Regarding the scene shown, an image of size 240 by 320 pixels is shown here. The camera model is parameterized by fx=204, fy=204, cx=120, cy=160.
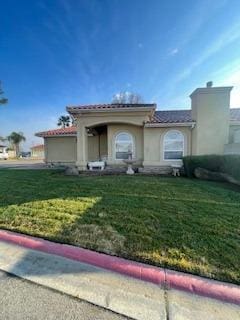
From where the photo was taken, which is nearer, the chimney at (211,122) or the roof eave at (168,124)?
the roof eave at (168,124)

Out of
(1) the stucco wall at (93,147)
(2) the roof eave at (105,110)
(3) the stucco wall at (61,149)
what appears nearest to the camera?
(2) the roof eave at (105,110)

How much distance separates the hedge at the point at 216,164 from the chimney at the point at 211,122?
2113 millimetres

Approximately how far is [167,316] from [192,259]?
4.08 ft

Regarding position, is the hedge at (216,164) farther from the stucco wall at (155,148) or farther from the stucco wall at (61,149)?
the stucco wall at (61,149)

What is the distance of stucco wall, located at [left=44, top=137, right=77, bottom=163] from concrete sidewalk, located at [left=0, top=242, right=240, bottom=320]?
1448 cm

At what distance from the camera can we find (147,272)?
304cm

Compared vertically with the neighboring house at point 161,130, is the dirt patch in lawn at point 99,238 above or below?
below

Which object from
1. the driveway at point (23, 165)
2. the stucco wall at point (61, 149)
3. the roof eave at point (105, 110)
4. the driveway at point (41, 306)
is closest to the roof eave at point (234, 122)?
the roof eave at point (105, 110)

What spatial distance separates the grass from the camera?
345 centimetres

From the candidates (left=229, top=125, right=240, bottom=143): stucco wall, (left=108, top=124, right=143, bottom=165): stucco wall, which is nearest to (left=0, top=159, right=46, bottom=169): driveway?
(left=108, top=124, right=143, bottom=165): stucco wall

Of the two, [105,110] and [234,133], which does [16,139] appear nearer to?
[105,110]

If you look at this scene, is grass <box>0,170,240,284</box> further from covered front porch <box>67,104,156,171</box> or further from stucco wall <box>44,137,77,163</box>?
stucco wall <box>44,137,77,163</box>

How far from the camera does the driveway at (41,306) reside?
228cm

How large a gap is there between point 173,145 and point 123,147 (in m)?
3.12
